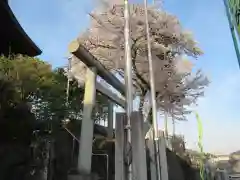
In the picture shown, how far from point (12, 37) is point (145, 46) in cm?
804

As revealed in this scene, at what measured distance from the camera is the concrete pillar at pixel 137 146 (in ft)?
24.4

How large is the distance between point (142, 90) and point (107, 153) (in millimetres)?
5479

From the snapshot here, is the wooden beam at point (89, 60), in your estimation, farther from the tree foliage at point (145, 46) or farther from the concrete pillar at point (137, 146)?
the tree foliage at point (145, 46)

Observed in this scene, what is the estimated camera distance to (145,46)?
1781 centimetres

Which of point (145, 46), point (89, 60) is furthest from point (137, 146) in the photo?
point (145, 46)

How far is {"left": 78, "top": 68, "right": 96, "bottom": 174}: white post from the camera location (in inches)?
311

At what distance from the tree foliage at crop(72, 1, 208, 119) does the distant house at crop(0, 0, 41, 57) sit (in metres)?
6.10

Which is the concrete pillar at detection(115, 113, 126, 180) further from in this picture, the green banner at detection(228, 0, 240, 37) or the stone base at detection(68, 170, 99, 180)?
the green banner at detection(228, 0, 240, 37)

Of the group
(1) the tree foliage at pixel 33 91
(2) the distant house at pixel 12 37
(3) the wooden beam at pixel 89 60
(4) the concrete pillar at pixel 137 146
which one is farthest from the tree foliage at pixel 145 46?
(4) the concrete pillar at pixel 137 146

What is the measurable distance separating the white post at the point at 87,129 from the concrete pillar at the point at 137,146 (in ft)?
4.00

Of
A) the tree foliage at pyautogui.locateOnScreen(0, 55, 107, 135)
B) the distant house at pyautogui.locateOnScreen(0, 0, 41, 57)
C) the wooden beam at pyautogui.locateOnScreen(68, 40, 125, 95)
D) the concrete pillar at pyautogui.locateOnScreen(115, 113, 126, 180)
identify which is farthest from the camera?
the tree foliage at pyautogui.locateOnScreen(0, 55, 107, 135)

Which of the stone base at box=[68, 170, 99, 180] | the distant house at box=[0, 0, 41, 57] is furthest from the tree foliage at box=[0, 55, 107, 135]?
the stone base at box=[68, 170, 99, 180]

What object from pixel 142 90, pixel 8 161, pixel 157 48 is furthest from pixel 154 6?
pixel 8 161

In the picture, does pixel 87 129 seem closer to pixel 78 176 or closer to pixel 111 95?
pixel 78 176
